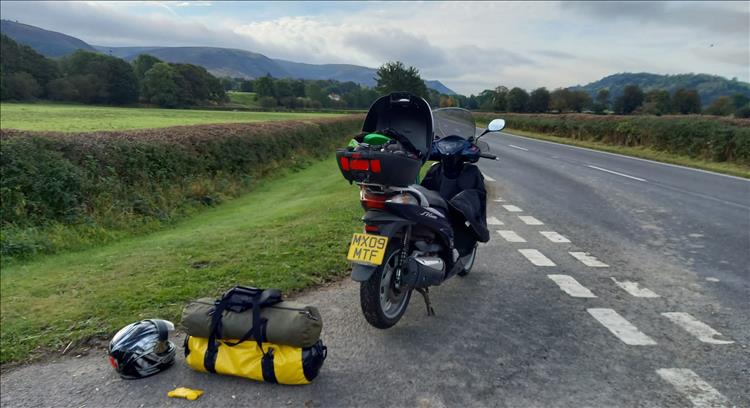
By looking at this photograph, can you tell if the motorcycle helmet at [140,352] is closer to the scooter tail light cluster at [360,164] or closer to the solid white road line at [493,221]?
the scooter tail light cluster at [360,164]

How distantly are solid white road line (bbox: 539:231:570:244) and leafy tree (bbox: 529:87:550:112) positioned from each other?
45.5 metres

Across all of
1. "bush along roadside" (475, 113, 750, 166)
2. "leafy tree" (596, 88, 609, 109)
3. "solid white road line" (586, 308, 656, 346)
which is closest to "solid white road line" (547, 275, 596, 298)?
"solid white road line" (586, 308, 656, 346)

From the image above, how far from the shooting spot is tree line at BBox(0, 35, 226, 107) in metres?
62.9

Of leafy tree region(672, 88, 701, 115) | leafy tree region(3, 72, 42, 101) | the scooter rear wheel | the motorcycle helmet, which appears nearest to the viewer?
the motorcycle helmet

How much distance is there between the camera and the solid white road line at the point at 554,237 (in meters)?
6.91

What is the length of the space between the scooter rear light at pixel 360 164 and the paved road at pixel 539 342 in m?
1.38

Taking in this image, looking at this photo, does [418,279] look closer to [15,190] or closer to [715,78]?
[15,190]

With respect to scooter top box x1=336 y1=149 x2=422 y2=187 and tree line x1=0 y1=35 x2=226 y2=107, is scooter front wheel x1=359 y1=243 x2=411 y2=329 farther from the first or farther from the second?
tree line x1=0 y1=35 x2=226 y2=107

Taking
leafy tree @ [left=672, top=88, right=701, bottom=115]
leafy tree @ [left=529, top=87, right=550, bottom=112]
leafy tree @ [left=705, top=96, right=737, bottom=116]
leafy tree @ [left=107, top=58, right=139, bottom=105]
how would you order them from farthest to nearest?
leafy tree @ [left=107, top=58, right=139, bottom=105] < leafy tree @ [left=529, top=87, right=550, bottom=112] < leafy tree @ [left=672, top=88, right=701, bottom=115] < leafy tree @ [left=705, top=96, right=737, bottom=116]

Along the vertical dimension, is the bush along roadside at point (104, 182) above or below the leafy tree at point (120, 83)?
below

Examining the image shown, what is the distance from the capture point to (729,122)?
18.5 m

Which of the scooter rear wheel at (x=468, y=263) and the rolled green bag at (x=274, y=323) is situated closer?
the rolled green bag at (x=274, y=323)

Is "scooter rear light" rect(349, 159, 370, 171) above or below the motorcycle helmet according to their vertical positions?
above

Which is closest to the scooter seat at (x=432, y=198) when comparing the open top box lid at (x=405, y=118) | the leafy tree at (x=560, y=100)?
the open top box lid at (x=405, y=118)
